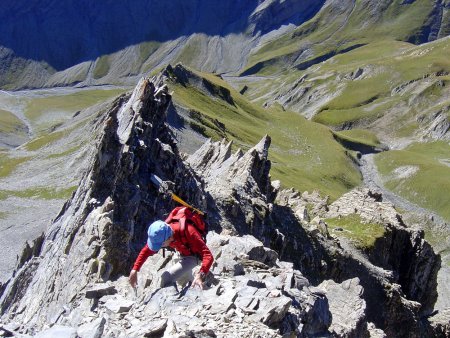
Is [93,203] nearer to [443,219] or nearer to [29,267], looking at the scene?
[29,267]

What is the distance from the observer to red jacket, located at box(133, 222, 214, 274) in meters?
18.5

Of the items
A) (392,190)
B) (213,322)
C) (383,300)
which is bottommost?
(392,190)

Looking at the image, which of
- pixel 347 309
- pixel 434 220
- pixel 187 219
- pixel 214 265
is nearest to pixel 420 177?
pixel 434 220

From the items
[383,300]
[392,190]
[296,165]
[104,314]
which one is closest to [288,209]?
[383,300]

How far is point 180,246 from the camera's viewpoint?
63.9 ft

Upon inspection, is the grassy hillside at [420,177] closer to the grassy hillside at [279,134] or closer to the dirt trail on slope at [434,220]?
the dirt trail on slope at [434,220]

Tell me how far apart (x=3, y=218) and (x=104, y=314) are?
66853 millimetres

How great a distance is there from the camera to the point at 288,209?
174 ft

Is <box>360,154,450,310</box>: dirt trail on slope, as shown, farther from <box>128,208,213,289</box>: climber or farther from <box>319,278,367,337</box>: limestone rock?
<box>128,208,213,289</box>: climber

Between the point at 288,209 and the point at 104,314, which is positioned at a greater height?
the point at 104,314

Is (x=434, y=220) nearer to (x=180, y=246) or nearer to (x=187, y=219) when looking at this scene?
(x=180, y=246)

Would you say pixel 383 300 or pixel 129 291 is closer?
pixel 129 291

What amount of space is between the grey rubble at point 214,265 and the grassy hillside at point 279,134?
155ft

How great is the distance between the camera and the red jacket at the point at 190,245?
1853 cm
